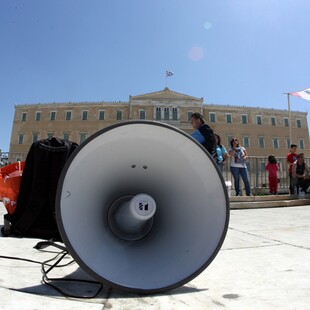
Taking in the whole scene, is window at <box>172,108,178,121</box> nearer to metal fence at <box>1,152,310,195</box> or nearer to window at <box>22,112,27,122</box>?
window at <box>22,112,27,122</box>

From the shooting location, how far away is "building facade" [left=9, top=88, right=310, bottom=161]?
42062 mm

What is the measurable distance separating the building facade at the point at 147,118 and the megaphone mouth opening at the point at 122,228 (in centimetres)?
3982

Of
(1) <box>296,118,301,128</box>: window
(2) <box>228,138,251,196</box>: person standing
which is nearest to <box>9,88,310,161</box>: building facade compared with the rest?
(1) <box>296,118,301,128</box>: window

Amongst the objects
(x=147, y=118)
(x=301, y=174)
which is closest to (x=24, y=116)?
(x=147, y=118)

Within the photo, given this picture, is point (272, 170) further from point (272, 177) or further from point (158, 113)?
point (158, 113)

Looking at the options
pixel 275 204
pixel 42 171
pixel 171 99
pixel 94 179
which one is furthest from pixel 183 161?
pixel 171 99

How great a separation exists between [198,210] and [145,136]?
47 centimetres

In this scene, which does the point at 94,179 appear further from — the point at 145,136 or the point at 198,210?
the point at 198,210

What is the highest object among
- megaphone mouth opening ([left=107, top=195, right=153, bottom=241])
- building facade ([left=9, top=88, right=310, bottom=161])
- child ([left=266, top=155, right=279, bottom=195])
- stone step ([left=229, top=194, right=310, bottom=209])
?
building facade ([left=9, top=88, right=310, bottom=161])

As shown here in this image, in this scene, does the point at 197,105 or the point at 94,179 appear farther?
the point at 197,105

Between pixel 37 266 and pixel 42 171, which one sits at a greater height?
pixel 42 171

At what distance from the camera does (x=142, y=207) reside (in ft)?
4.45

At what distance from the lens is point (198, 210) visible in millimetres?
1463

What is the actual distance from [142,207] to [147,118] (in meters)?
40.8
